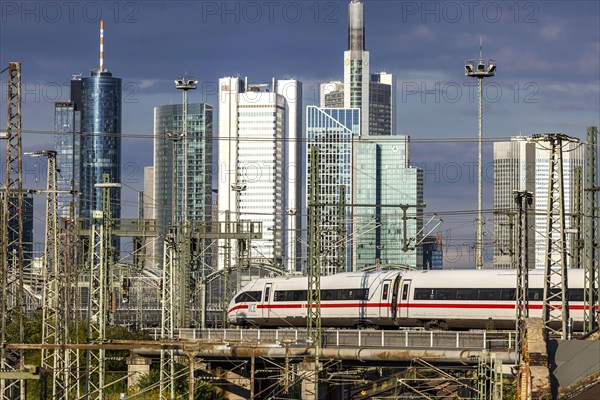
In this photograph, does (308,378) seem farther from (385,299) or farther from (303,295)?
(303,295)

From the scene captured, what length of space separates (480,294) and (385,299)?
5998 mm

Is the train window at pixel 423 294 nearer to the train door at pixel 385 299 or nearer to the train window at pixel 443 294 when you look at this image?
the train window at pixel 443 294

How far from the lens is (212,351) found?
65.7m

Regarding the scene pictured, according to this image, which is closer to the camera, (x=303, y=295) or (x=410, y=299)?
(x=410, y=299)

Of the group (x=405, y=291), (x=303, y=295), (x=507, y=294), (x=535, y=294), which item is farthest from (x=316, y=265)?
(x=303, y=295)

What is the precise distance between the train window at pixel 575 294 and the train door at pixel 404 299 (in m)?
9.22

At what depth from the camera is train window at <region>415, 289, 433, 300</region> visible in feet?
217

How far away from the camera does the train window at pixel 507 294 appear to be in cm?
6297

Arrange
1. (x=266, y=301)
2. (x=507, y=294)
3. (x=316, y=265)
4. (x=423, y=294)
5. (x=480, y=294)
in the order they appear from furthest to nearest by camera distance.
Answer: (x=266, y=301) < (x=423, y=294) < (x=480, y=294) < (x=507, y=294) < (x=316, y=265)

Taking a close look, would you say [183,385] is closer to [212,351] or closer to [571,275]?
[212,351]

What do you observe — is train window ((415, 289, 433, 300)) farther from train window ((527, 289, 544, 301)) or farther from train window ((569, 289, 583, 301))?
train window ((569, 289, 583, 301))

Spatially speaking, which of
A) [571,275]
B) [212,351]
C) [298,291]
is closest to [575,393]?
[571,275]

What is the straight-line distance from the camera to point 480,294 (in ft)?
211

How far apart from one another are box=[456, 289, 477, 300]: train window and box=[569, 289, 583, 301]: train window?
16.9 ft
